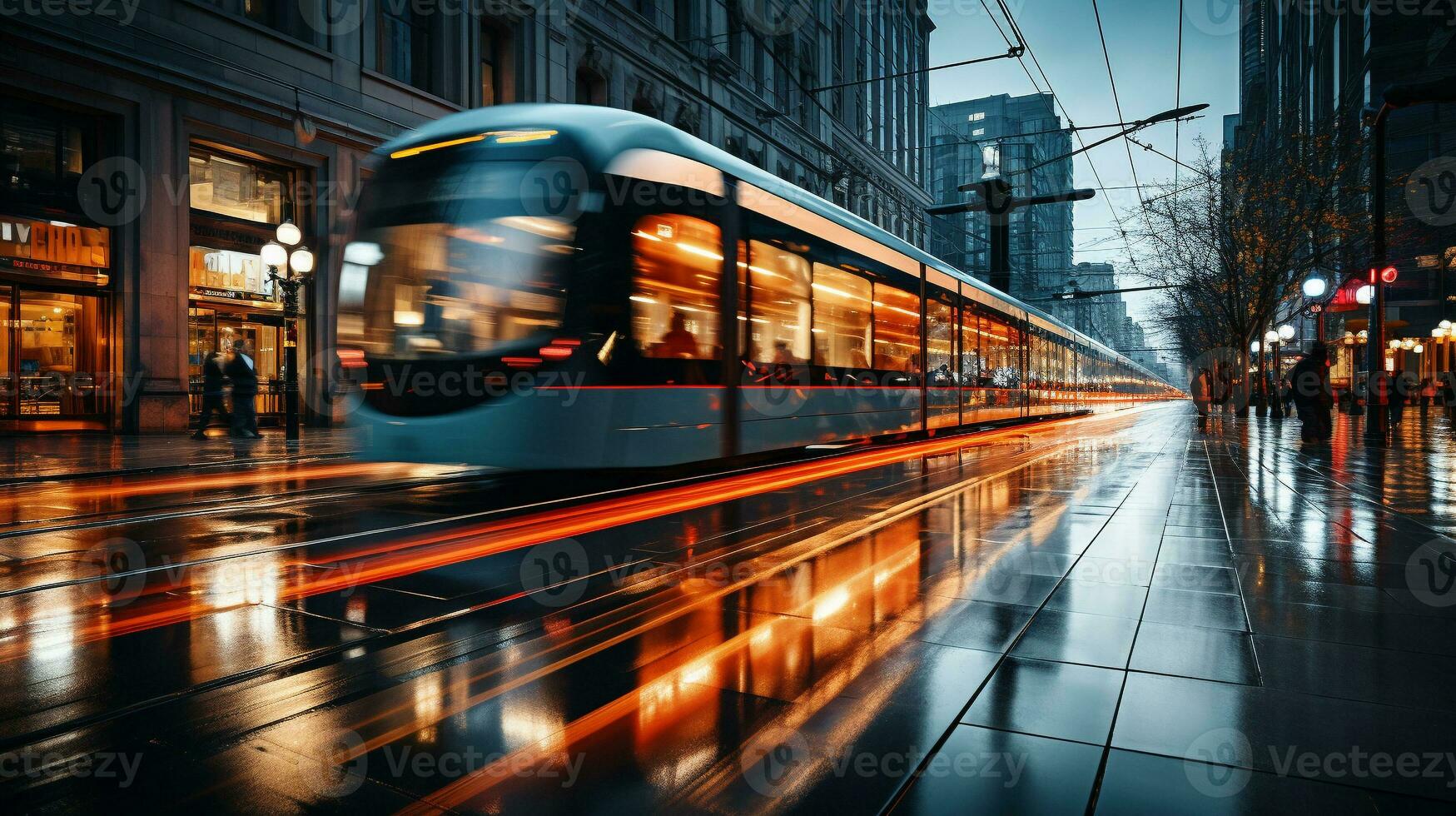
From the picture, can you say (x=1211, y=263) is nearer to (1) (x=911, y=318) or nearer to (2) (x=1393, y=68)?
(2) (x=1393, y=68)

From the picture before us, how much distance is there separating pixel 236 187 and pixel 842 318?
14.4m

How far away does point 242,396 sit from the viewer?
16.2m

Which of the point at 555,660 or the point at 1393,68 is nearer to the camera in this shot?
the point at 555,660

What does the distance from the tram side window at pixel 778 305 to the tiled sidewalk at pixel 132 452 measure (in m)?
7.10

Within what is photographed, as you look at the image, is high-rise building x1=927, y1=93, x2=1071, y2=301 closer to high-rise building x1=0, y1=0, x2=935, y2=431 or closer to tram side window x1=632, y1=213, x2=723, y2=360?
high-rise building x1=0, y1=0, x2=935, y2=431

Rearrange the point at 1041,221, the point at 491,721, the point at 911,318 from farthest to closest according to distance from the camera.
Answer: the point at 1041,221 → the point at 911,318 → the point at 491,721

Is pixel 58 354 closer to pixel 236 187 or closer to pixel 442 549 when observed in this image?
pixel 236 187

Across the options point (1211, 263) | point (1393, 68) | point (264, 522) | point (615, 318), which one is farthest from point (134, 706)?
point (1393, 68)

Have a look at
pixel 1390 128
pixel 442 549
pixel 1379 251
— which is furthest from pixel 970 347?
pixel 1390 128

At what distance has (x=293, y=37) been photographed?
1881 centimetres

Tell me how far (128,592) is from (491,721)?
3003mm

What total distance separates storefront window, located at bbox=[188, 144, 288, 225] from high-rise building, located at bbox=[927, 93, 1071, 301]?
25.6 metres

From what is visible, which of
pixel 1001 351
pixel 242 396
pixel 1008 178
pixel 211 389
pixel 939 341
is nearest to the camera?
pixel 242 396

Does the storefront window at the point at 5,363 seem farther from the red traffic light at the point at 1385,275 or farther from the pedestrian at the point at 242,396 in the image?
the red traffic light at the point at 1385,275
